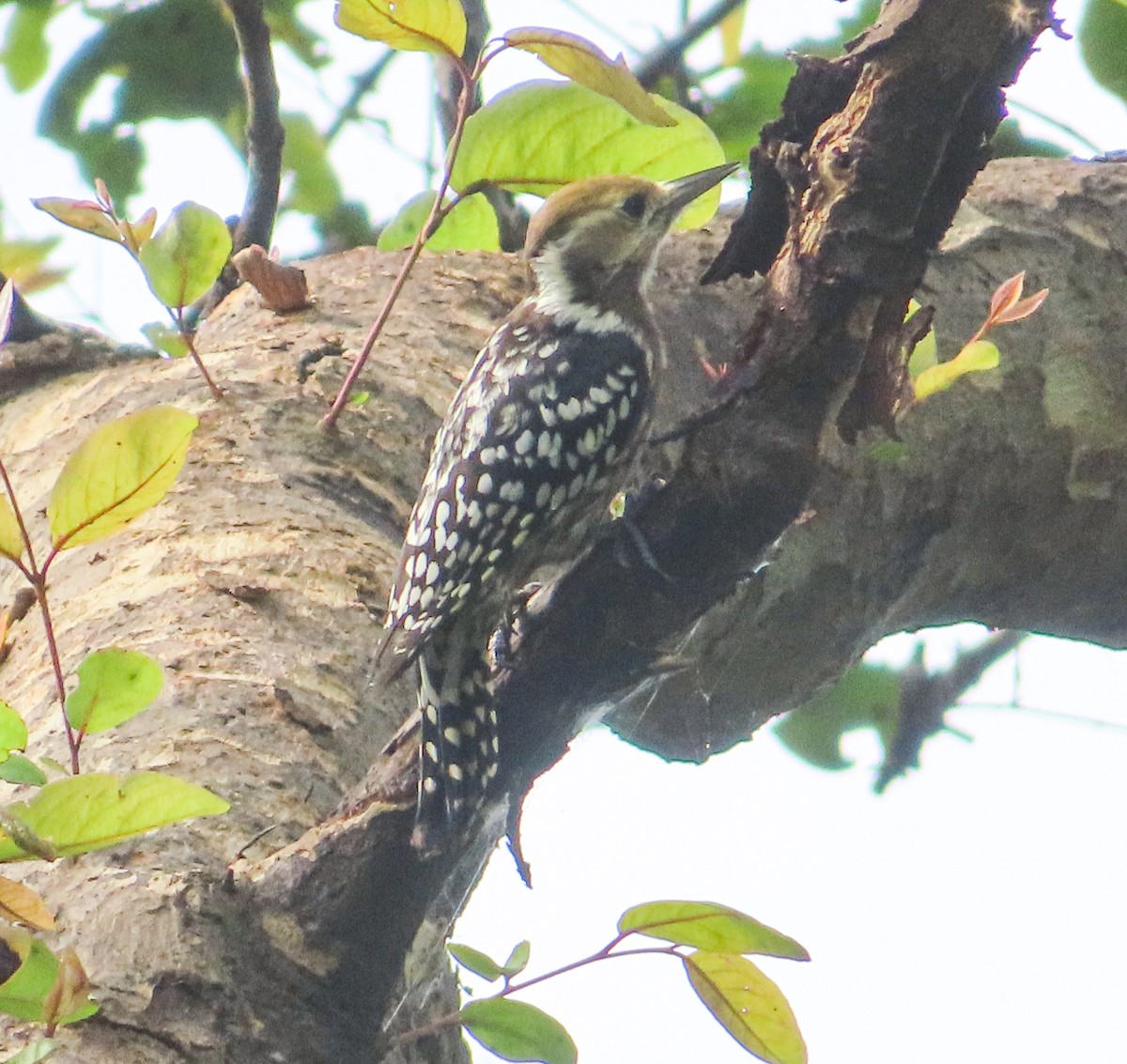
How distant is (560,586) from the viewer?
1776mm

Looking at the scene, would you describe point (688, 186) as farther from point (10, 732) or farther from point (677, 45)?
point (10, 732)

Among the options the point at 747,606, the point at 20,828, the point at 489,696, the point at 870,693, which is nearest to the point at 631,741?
the point at 747,606

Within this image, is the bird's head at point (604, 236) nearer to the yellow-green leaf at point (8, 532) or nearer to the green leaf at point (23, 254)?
the green leaf at point (23, 254)

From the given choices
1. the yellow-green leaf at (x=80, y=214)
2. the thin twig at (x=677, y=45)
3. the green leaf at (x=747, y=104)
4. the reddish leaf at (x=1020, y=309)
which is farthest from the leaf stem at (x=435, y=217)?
the thin twig at (x=677, y=45)

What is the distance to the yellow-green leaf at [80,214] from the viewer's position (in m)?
2.12

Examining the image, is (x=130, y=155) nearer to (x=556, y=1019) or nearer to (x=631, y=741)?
(x=631, y=741)

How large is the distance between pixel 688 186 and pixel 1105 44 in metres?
0.95

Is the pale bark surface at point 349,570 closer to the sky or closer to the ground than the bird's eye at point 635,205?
closer to the ground

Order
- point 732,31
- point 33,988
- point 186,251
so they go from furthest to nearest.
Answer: point 732,31
point 186,251
point 33,988

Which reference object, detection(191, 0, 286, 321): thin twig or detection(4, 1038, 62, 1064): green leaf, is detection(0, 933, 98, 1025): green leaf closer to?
detection(4, 1038, 62, 1064): green leaf

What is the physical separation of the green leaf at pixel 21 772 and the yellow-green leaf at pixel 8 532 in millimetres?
228

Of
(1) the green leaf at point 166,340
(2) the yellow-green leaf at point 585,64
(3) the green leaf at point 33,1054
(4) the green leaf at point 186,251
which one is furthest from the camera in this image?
(1) the green leaf at point 166,340

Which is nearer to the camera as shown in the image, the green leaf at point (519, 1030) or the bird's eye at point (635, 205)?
the green leaf at point (519, 1030)

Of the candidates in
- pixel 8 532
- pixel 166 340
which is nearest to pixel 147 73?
pixel 166 340
